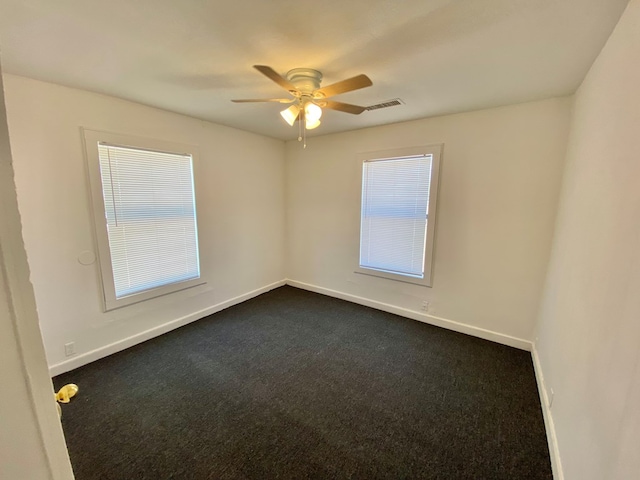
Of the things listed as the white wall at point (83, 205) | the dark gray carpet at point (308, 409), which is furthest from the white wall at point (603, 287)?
the white wall at point (83, 205)

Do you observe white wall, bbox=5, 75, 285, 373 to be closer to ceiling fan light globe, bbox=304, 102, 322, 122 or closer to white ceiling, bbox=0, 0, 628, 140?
white ceiling, bbox=0, 0, 628, 140

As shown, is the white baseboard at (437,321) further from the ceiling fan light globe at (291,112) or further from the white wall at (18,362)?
the white wall at (18,362)

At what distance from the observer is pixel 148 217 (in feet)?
9.50

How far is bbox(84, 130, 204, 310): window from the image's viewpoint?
2557 mm

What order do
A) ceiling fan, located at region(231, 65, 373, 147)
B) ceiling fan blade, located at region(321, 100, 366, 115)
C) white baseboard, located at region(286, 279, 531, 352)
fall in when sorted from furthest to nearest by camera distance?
white baseboard, located at region(286, 279, 531, 352) < ceiling fan blade, located at region(321, 100, 366, 115) < ceiling fan, located at region(231, 65, 373, 147)

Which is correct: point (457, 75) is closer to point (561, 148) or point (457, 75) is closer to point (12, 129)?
point (561, 148)

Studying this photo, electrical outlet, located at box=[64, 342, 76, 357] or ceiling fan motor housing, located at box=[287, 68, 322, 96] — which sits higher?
ceiling fan motor housing, located at box=[287, 68, 322, 96]

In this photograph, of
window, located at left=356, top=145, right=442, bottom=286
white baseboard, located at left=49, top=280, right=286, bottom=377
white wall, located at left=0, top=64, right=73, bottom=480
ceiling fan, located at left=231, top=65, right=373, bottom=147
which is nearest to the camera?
white wall, located at left=0, top=64, right=73, bottom=480

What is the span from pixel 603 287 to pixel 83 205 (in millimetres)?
3678

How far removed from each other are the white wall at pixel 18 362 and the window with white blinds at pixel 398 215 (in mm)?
3271

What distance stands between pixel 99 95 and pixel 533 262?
4348 mm

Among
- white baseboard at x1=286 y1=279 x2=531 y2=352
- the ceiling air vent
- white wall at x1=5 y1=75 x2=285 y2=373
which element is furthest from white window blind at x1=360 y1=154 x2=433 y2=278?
white wall at x1=5 y1=75 x2=285 y2=373

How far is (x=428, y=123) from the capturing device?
3121 mm

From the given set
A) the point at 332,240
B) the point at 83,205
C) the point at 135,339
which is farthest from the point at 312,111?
the point at 135,339
